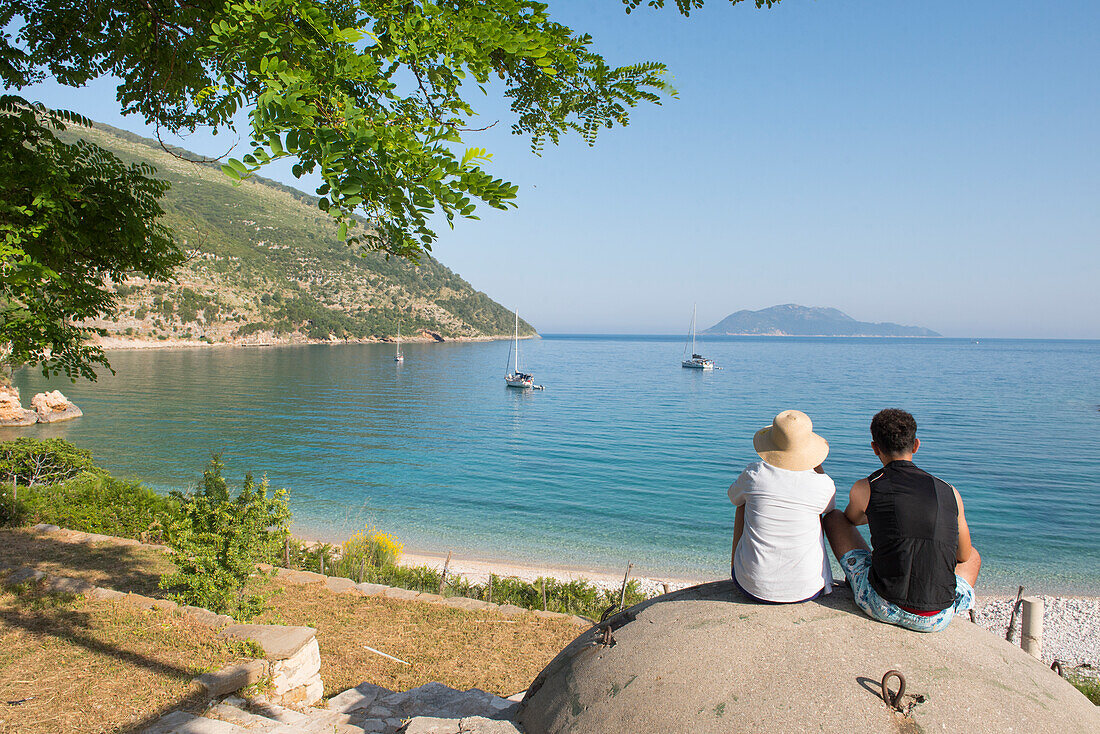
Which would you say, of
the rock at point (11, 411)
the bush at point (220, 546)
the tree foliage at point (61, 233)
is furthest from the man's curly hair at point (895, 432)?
the rock at point (11, 411)

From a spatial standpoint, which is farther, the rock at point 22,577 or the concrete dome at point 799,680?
the rock at point 22,577

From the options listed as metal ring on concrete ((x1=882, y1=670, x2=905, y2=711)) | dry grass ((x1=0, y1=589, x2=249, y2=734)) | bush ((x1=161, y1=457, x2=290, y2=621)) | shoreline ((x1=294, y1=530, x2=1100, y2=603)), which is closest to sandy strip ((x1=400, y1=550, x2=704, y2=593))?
shoreline ((x1=294, y1=530, x2=1100, y2=603))

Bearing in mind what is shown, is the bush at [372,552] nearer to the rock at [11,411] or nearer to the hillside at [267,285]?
the rock at [11,411]

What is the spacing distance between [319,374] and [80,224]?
6669cm

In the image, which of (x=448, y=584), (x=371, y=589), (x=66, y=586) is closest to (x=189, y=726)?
(x=66, y=586)

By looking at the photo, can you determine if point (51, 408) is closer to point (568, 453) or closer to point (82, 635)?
point (568, 453)

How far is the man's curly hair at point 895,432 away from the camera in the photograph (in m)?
3.20

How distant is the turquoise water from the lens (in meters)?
19.9

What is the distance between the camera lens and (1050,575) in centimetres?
1739

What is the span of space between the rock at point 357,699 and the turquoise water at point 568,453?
12958 millimetres

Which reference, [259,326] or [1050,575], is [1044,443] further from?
[259,326]

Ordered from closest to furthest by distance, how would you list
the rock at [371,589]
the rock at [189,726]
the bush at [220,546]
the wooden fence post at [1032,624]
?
the rock at [189,726] < the wooden fence post at [1032,624] < the bush at [220,546] < the rock at [371,589]

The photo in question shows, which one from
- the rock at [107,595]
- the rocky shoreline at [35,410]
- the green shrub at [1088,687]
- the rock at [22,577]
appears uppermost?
the rock at [107,595]

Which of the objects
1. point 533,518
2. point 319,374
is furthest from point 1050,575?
point 319,374
